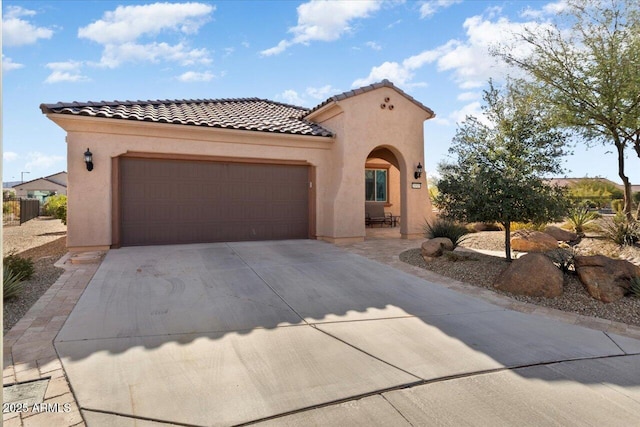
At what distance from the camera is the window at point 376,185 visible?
58.6 feet

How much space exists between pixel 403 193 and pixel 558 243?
5115mm

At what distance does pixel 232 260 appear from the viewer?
859 cm

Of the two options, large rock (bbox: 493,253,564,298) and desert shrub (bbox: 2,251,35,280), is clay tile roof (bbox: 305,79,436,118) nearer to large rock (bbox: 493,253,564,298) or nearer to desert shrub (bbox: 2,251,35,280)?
large rock (bbox: 493,253,564,298)

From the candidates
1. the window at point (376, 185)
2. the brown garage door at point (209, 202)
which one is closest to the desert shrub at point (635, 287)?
the brown garage door at point (209, 202)

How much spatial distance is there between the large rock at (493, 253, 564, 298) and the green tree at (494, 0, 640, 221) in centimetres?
622

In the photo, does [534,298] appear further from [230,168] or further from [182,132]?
[182,132]

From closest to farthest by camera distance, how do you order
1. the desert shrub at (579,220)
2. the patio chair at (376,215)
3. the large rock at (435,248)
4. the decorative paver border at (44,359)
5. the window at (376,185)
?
1. the decorative paver border at (44,359)
2. the large rock at (435,248)
3. the desert shrub at (579,220)
4. the patio chair at (376,215)
5. the window at (376,185)

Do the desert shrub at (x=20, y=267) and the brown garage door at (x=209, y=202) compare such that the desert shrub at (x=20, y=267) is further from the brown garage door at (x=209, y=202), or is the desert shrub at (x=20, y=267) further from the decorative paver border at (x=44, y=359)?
the brown garage door at (x=209, y=202)

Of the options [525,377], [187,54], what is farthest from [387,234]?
[525,377]

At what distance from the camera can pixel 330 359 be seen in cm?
374

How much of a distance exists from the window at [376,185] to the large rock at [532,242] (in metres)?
7.75

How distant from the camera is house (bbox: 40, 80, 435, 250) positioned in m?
9.73

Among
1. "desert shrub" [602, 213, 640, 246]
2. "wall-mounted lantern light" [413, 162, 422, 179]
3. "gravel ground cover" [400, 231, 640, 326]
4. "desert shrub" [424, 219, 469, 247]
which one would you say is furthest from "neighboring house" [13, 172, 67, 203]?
"desert shrub" [602, 213, 640, 246]

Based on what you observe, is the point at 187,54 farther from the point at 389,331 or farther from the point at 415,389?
the point at 415,389
